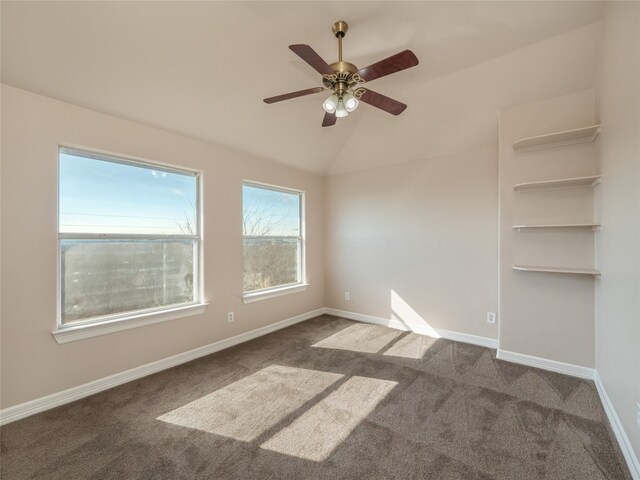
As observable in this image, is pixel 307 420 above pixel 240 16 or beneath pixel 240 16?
beneath

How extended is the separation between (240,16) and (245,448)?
313 centimetres

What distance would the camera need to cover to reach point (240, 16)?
2.18 metres

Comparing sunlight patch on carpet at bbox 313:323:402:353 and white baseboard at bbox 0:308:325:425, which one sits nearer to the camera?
white baseboard at bbox 0:308:325:425

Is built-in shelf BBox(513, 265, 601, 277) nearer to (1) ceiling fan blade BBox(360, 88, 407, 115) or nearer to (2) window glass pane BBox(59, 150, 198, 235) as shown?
(1) ceiling fan blade BBox(360, 88, 407, 115)

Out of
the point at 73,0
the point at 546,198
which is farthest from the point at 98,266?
the point at 546,198

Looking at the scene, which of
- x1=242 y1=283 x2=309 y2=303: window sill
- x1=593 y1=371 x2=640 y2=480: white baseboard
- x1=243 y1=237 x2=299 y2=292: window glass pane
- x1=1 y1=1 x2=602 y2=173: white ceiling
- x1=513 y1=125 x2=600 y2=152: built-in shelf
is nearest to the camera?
x1=593 y1=371 x2=640 y2=480: white baseboard

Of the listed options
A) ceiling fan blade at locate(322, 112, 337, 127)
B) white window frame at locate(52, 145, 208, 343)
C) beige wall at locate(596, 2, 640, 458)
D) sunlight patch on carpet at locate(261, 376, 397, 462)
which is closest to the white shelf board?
beige wall at locate(596, 2, 640, 458)

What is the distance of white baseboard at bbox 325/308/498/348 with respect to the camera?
3.46 m

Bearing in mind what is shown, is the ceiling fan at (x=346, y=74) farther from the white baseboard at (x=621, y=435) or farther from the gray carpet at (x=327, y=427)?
the white baseboard at (x=621, y=435)

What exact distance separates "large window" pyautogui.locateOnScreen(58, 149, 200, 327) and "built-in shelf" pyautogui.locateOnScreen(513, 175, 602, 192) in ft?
11.8

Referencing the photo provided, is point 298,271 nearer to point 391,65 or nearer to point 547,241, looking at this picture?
point 547,241

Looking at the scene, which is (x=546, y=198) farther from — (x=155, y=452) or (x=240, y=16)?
(x=155, y=452)

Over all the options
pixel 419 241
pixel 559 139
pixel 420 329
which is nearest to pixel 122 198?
pixel 419 241

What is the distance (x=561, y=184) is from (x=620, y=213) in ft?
2.97
